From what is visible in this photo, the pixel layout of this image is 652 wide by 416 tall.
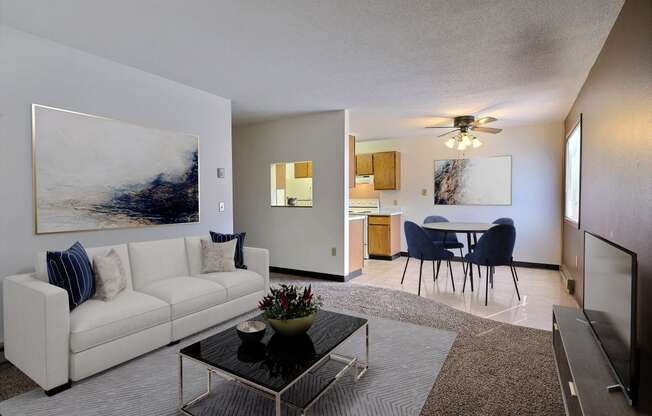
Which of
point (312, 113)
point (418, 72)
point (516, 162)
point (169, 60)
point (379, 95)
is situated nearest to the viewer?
point (169, 60)

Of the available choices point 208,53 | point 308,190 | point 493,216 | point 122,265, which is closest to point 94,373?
point 122,265

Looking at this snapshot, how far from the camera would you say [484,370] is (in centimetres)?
232

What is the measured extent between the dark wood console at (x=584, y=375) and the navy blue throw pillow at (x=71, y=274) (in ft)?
9.60

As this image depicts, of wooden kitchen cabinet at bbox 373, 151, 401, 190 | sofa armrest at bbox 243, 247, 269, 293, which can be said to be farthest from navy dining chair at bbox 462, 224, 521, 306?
wooden kitchen cabinet at bbox 373, 151, 401, 190

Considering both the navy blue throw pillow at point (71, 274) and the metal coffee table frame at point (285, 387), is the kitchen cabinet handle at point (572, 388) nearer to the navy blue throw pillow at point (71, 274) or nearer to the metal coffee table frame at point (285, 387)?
the metal coffee table frame at point (285, 387)

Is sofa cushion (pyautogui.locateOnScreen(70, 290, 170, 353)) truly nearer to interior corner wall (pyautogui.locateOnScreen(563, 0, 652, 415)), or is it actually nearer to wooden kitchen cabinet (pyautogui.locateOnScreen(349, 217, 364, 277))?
interior corner wall (pyautogui.locateOnScreen(563, 0, 652, 415))

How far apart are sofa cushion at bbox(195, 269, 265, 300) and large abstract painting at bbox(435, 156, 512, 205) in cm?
431

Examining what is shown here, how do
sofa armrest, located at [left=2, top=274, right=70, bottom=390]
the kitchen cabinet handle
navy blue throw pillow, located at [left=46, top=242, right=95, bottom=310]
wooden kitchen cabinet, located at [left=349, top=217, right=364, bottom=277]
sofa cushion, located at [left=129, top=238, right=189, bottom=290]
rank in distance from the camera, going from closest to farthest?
the kitchen cabinet handle
sofa armrest, located at [left=2, top=274, right=70, bottom=390]
navy blue throw pillow, located at [left=46, top=242, right=95, bottom=310]
sofa cushion, located at [left=129, top=238, right=189, bottom=290]
wooden kitchen cabinet, located at [left=349, top=217, right=364, bottom=277]

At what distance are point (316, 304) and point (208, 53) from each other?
90.5 inches

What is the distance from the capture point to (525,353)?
8.41ft

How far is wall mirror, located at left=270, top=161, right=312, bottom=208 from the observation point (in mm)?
5578

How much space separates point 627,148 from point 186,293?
3.28m

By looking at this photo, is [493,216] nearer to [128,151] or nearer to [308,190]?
[308,190]

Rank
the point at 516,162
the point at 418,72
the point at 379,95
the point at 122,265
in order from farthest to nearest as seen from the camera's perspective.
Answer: the point at 516,162, the point at 379,95, the point at 418,72, the point at 122,265
